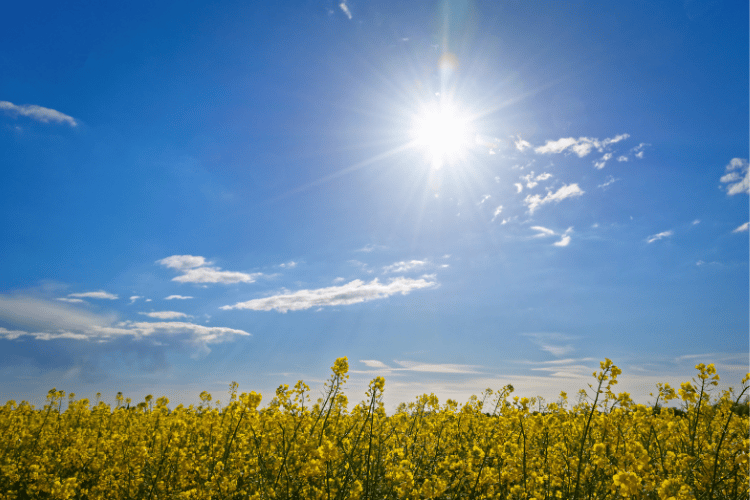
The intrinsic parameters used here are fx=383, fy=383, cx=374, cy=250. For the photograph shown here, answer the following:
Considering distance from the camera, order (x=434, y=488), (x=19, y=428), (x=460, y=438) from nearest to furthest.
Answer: (x=434, y=488) → (x=460, y=438) → (x=19, y=428)

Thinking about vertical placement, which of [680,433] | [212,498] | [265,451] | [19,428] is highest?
[680,433]

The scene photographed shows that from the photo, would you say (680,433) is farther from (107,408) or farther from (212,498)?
(107,408)

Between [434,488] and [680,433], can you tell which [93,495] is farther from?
[680,433]

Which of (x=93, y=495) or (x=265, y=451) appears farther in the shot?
(x=265, y=451)

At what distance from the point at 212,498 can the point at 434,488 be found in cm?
300

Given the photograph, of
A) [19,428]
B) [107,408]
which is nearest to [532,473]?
[19,428]

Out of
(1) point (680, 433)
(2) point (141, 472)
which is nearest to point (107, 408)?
(2) point (141, 472)

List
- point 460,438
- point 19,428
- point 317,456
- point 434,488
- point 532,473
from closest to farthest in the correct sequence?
point 317,456
point 434,488
point 532,473
point 460,438
point 19,428

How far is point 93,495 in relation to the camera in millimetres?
5254

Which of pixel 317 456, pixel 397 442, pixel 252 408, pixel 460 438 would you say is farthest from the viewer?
pixel 460 438

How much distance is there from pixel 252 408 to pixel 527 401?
18.9 ft

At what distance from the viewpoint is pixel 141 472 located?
19.2 feet

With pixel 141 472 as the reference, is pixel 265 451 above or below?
above

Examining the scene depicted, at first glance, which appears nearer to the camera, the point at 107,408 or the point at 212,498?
the point at 212,498
